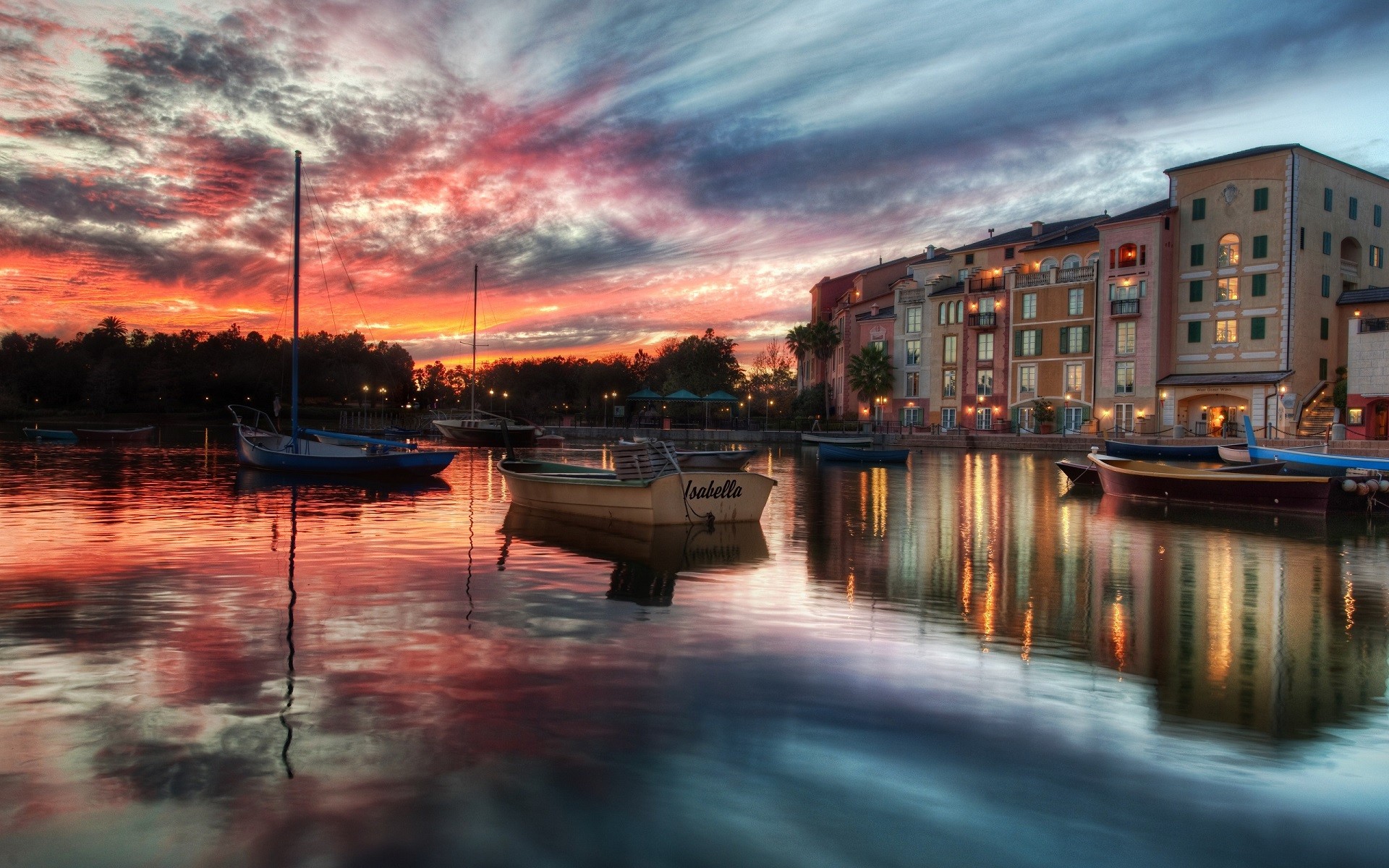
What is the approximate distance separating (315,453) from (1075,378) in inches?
1993

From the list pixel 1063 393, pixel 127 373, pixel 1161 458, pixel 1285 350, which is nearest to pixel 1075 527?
pixel 1161 458

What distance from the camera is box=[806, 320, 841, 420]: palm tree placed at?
83.9 m

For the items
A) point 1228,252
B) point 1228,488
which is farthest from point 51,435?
point 1228,252

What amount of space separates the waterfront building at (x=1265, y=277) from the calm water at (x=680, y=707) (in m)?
45.8

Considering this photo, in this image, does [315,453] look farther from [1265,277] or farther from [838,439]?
[1265,277]

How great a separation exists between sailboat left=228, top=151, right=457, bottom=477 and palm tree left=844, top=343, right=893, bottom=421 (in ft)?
153

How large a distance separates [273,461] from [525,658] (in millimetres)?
27518

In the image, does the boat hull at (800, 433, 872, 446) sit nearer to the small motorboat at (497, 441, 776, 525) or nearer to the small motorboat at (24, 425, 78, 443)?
the small motorboat at (497, 441, 776, 525)

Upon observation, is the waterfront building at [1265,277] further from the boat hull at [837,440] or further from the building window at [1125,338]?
the boat hull at [837,440]

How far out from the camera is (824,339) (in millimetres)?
84375

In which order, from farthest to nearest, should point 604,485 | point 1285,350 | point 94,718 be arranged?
1. point 1285,350
2. point 604,485
3. point 94,718

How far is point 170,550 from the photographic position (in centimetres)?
1440

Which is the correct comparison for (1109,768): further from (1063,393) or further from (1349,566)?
(1063,393)

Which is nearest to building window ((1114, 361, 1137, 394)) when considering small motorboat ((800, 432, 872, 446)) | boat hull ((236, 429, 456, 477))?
small motorboat ((800, 432, 872, 446))
